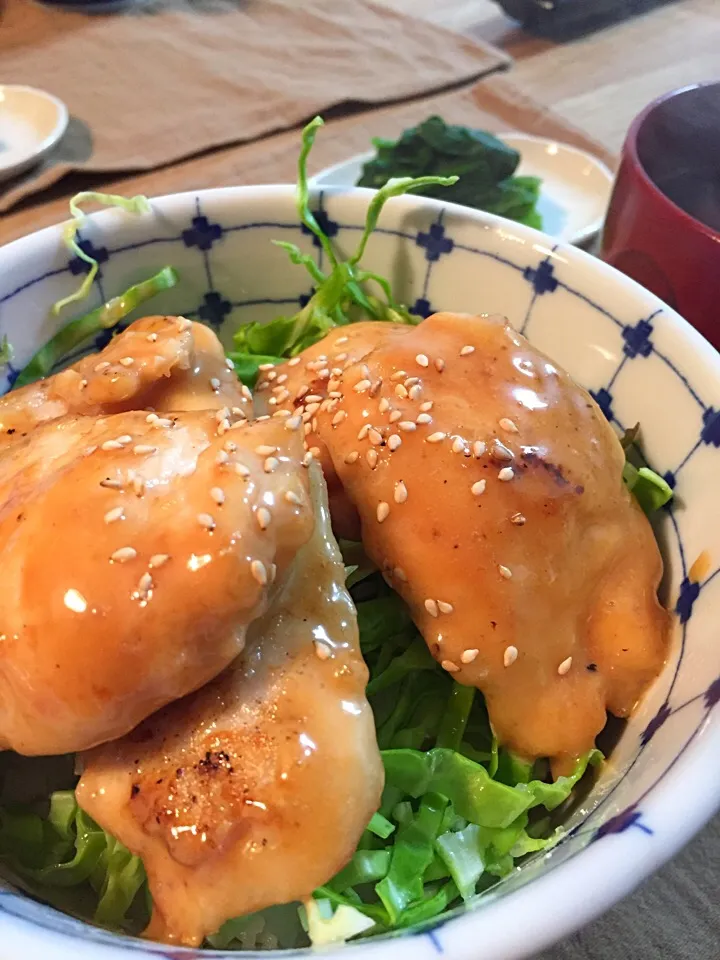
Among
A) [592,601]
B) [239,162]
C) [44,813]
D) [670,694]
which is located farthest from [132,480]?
[239,162]

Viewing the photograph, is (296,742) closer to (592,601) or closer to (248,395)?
(592,601)

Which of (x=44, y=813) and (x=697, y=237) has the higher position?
(x=697, y=237)

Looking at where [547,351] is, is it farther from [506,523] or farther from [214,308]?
[214,308]

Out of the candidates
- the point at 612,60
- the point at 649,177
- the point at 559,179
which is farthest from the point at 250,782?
the point at 612,60

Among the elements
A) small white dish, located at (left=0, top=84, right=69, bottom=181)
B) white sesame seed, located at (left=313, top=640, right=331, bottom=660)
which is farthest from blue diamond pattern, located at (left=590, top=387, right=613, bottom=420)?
small white dish, located at (left=0, top=84, right=69, bottom=181)

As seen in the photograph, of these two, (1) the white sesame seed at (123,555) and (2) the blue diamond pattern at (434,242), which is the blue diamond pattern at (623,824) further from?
(2) the blue diamond pattern at (434,242)

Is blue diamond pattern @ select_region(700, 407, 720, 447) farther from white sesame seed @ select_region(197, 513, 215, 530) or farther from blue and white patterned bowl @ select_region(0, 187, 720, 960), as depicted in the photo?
white sesame seed @ select_region(197, 513, 215, 530)
